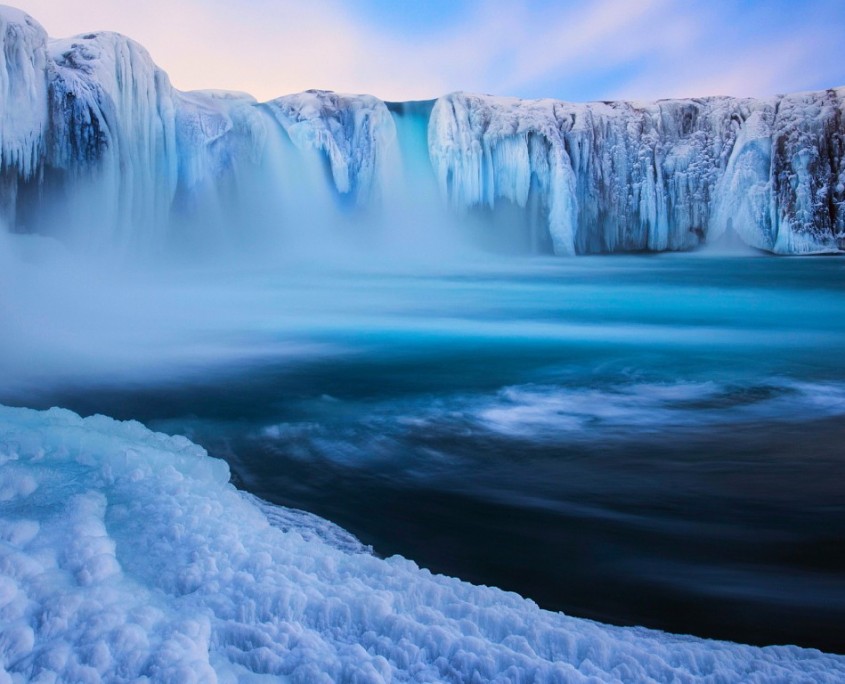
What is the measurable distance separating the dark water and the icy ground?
1.10 ft

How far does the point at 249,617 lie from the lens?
5.21ft

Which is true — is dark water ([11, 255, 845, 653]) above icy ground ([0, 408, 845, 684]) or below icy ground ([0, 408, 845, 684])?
below

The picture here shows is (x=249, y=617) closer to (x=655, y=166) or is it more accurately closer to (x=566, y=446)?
(x=566, y=446)

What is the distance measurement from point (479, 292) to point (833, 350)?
4746 millimetres

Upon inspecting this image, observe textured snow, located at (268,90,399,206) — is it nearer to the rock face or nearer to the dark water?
the rock face

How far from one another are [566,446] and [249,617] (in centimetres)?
213

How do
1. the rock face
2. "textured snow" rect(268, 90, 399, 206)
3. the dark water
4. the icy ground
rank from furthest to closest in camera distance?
"textured snow" rect(268, 90, 399, 206), the rock face, the dark water, the icy ground

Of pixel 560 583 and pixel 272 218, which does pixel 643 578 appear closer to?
pixel 560 583

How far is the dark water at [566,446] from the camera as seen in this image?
2.20 m

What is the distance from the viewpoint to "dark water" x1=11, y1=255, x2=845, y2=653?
2203 millimetres

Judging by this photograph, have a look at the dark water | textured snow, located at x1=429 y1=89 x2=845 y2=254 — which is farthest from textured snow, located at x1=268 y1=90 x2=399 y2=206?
the dark water

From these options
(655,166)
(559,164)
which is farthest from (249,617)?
(655,166)

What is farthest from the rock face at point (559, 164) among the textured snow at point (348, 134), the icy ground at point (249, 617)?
the icy ground at point (249, 617)

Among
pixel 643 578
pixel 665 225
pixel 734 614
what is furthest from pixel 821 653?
pixel 665 225
